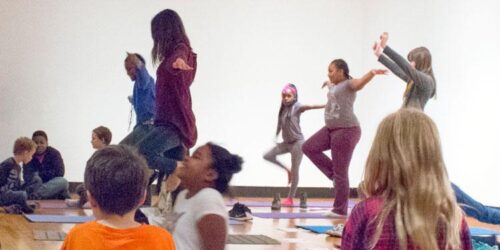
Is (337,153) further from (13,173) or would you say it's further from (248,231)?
(13,173)

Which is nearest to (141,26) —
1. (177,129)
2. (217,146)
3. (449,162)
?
(449,162)

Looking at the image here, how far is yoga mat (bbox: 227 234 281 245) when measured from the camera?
5085 millimetres

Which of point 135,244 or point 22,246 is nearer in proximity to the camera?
point 135,244

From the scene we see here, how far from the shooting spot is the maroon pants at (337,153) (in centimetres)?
684

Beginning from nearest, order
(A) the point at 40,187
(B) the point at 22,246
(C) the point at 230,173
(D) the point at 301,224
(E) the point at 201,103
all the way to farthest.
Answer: (C) the point at 230,173 < (B) the point at 22,246 < (D) the point at 301,224 < (A) the point at 40,187 < (E) the point at 201,103

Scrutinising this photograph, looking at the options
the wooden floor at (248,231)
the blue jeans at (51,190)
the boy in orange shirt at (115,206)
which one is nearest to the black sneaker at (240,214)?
the wooden floor at (248,231)

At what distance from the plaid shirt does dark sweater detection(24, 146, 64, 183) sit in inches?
248

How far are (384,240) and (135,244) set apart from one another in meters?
0.63

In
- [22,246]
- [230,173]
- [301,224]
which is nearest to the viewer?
[230,173]

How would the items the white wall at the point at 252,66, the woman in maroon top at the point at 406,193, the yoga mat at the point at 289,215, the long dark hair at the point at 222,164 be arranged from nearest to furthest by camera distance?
the woman in maroon top at the point at 406,193, the long dark hair at the point at 222,164, the yoga mat at the point at 289,215, the white wall at the point at 252,66

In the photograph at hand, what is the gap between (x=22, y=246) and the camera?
457 centimetres

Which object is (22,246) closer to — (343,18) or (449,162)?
(449,162)

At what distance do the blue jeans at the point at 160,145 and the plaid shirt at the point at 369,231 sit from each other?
2637 mm

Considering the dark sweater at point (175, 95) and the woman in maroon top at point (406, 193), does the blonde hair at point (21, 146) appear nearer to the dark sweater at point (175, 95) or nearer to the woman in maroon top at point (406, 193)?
the dark sweater at point (175, 95)
